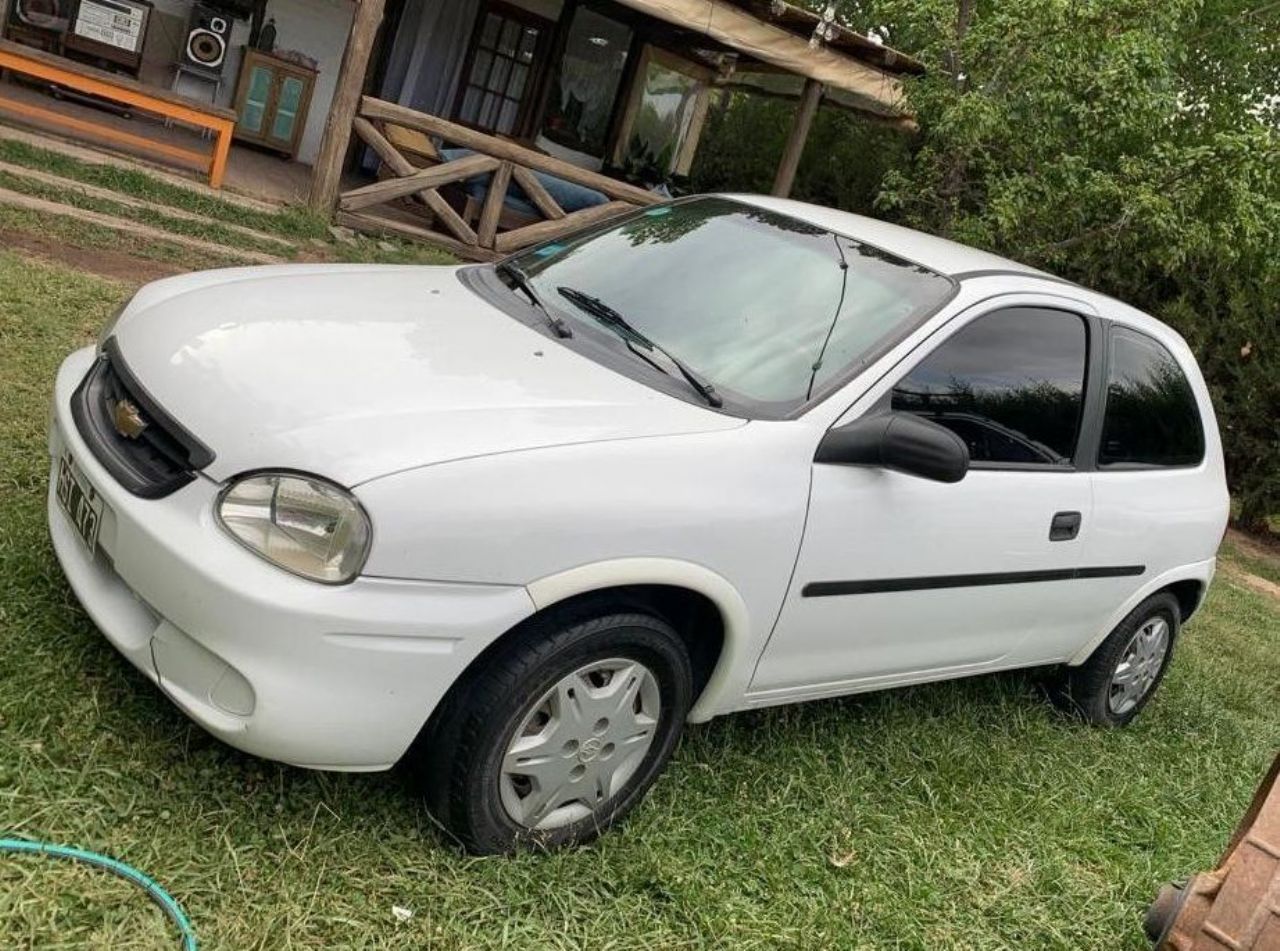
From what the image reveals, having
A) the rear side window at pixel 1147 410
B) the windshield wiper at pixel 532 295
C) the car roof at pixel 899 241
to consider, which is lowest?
the windshield wiper at pixel 532 295

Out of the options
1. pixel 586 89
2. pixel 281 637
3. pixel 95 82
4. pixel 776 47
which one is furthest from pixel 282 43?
pixel 281 637

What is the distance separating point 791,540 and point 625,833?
2.97ft

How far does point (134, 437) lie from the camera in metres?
2.82

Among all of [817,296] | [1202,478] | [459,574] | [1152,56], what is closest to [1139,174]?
[1152,56]

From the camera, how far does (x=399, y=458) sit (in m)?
2.56

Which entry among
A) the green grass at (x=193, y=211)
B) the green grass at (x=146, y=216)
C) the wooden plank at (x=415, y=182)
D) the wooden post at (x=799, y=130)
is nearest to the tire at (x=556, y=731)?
the green grass at (x=193, y=211)

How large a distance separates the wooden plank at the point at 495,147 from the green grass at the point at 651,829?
537cm

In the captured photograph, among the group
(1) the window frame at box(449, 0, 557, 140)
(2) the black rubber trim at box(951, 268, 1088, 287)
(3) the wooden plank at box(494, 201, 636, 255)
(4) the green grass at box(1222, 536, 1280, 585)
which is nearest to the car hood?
(2) the black rubber trim at box(951, 268, 1088, 287)

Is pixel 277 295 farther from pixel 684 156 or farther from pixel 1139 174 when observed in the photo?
pixel 684 156

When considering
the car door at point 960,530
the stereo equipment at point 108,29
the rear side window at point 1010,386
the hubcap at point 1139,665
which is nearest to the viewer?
the car door at point 960,530

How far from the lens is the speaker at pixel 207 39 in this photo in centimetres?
1247

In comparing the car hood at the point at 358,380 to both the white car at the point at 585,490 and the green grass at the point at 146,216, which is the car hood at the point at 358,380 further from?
the green grass at the point at 146,216

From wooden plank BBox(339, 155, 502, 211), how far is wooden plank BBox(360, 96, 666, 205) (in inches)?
5.9

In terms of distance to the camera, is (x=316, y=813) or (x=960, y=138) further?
(x=960, y=138)
